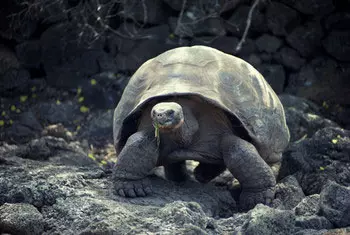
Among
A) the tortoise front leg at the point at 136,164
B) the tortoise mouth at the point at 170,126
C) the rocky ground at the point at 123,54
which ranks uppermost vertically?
the tortoise mouth at the point at 170,126

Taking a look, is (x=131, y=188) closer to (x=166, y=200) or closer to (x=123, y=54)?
(x=166, y=200)

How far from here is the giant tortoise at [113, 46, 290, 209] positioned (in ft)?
14.3

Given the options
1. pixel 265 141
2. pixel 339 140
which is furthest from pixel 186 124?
pixel 339 140

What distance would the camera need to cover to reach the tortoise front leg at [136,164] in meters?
4.31

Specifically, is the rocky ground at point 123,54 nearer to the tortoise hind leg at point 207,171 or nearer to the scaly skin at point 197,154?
the tortoise hind leg at point 207,171

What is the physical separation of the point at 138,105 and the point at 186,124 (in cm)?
37

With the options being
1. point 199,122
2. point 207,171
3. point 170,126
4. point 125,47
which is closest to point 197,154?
point 199,122

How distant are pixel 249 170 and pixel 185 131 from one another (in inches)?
20.7

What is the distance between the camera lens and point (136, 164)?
4.35 meters

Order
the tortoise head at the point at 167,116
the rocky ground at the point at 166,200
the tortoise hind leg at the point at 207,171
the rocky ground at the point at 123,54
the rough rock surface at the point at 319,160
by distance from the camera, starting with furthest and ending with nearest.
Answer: the rocky ground at the point at 123,54 < the tortoise hind leg at the point at 207,171 < the rough rock surface at the point at 319,160 < the tortoise head at the point at 167,116 < the rocky ground at the point at 166,200

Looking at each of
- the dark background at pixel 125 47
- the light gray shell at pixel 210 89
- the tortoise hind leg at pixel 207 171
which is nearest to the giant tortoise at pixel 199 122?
the light gray shell at pixel 210 89

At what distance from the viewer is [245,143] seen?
14.7 feet

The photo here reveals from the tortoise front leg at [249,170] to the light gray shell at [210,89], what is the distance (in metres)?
0.21

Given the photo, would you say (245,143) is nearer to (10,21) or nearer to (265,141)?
(265,141)
